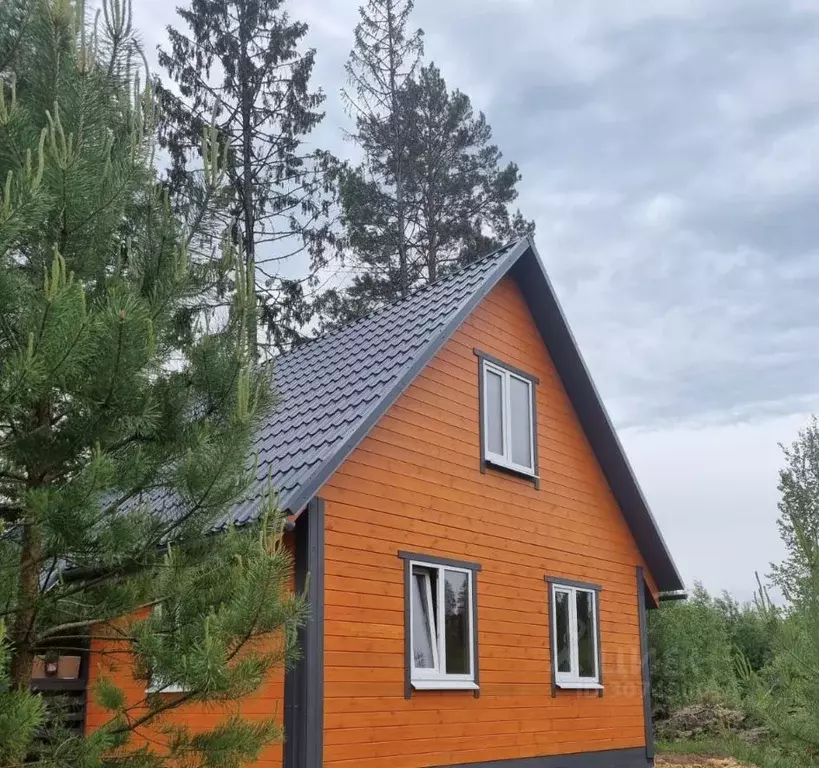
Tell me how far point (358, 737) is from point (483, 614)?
2.16 metres

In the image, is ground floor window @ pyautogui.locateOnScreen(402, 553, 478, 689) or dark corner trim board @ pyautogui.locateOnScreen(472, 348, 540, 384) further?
dark corner trim board @ pyautogui.locateOnScreen(472, 348, 540, 384)

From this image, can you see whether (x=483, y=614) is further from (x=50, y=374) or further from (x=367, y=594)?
(x=50, y=374)

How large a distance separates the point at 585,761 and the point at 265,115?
58.6 feet

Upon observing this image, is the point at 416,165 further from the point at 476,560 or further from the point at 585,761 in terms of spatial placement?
the point at 585,761

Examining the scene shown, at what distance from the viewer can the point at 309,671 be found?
7715 millimetres

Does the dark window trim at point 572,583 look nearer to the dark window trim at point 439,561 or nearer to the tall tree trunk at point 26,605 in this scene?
the dark window trim at point 439,561

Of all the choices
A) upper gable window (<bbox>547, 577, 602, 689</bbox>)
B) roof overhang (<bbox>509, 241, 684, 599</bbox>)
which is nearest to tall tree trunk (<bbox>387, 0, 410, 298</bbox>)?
roof overhang (<bbox>509, 241, 684, 599</bbox>)

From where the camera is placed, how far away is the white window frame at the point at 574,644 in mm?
10961

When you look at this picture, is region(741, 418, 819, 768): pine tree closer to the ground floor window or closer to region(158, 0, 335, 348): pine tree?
the ground floor window

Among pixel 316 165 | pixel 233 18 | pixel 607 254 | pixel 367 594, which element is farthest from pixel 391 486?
pixel 233 18

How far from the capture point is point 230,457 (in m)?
5.17

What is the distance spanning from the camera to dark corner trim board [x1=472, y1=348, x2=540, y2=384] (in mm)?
10898

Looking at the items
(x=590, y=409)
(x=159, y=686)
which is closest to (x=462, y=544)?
(x=590, y=409)

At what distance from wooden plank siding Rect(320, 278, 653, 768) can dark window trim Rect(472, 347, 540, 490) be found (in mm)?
76
